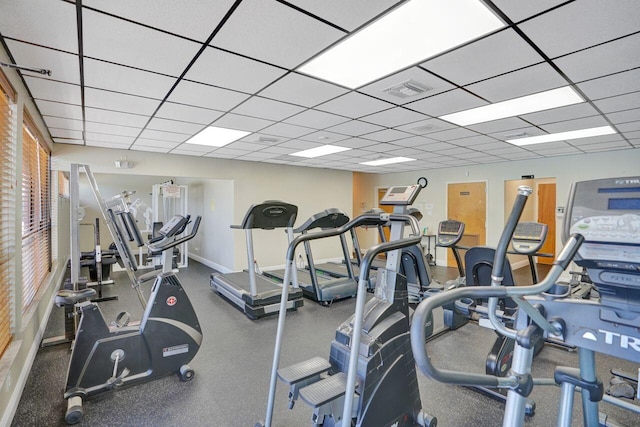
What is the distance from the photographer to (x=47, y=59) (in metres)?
2.11

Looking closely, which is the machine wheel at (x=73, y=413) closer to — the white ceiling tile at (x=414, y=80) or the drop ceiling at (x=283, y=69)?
the drop ceiling at (x=283, y=69)

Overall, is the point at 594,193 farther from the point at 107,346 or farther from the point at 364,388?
the point at 107,346

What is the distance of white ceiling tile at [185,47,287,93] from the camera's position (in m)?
2.12

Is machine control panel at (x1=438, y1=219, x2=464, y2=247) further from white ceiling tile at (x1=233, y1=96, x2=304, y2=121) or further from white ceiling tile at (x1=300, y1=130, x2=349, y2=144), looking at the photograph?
white ceiling tile at (x1=233, y1=96, x2=304, y2=121)

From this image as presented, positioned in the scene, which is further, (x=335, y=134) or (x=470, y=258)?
(x=335, y=134)

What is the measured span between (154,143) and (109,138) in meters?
0.57

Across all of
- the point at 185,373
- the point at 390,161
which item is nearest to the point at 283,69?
the point at 185,373

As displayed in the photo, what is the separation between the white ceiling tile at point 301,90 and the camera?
2496mm

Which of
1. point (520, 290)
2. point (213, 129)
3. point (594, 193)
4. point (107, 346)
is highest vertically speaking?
point (213, 129)

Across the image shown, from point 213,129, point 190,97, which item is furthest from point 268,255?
point 190,97

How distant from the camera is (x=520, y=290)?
936 mm

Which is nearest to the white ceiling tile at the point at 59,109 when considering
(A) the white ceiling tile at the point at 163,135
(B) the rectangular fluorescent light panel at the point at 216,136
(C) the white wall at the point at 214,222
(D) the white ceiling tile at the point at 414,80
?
(A) the white ceiling tile at the point at 163,135

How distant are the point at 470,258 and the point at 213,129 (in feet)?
10.8

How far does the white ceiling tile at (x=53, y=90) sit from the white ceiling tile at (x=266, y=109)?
1357mm
